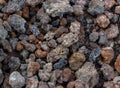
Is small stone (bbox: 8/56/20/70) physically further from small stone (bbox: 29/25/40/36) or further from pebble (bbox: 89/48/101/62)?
pebble (bbox: 89/48/101/62)

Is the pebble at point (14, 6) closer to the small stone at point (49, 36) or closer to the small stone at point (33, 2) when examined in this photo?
the small stone at point (33, 2)

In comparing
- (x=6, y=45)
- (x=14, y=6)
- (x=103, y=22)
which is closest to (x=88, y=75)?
(x=103, y=22)

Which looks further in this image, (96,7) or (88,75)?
(96,7)

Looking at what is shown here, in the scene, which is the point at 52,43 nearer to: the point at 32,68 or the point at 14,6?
the point at 32,68

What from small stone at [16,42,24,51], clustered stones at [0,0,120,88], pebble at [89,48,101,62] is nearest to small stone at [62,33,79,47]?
A: clustered stones at [0,0,120,88]

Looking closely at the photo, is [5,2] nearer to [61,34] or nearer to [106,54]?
[61,34]
